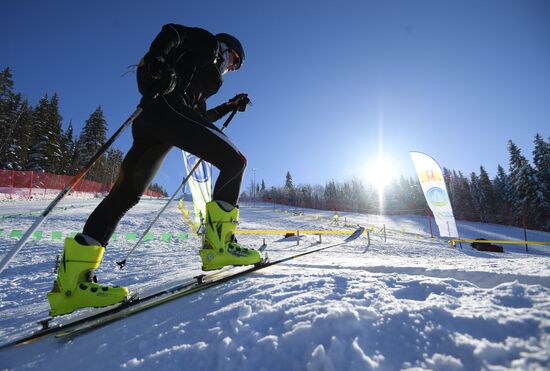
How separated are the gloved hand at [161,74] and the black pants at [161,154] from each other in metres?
0.10

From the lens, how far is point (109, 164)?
5981 cm

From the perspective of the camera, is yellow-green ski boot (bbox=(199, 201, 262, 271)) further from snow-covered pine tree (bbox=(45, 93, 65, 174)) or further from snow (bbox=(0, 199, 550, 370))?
snow-covered pine tree (bbox=(45, 93, 65, 174))

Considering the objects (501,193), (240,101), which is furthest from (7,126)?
(501,193)

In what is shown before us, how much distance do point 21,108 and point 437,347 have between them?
5043cm

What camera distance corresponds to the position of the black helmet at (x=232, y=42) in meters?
2.62

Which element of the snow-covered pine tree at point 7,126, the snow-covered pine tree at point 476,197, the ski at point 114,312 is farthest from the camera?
the snow-covered pine tree at point 476,197

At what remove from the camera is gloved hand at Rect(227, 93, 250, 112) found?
3203mm

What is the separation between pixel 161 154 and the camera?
2.24 m

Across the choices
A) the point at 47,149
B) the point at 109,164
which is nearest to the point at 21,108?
the point at 47,149

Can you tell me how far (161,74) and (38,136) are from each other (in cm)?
4783

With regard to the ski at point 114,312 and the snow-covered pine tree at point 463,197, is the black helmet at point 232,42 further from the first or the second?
the snow-covered pine tree at point 463,197

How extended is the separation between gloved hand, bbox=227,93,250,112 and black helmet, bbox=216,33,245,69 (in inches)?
20.0

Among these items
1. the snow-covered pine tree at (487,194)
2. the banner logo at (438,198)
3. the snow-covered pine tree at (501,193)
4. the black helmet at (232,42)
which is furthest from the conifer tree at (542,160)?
the black helmet at (232,42)

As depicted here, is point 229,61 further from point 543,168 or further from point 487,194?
point 487,194
